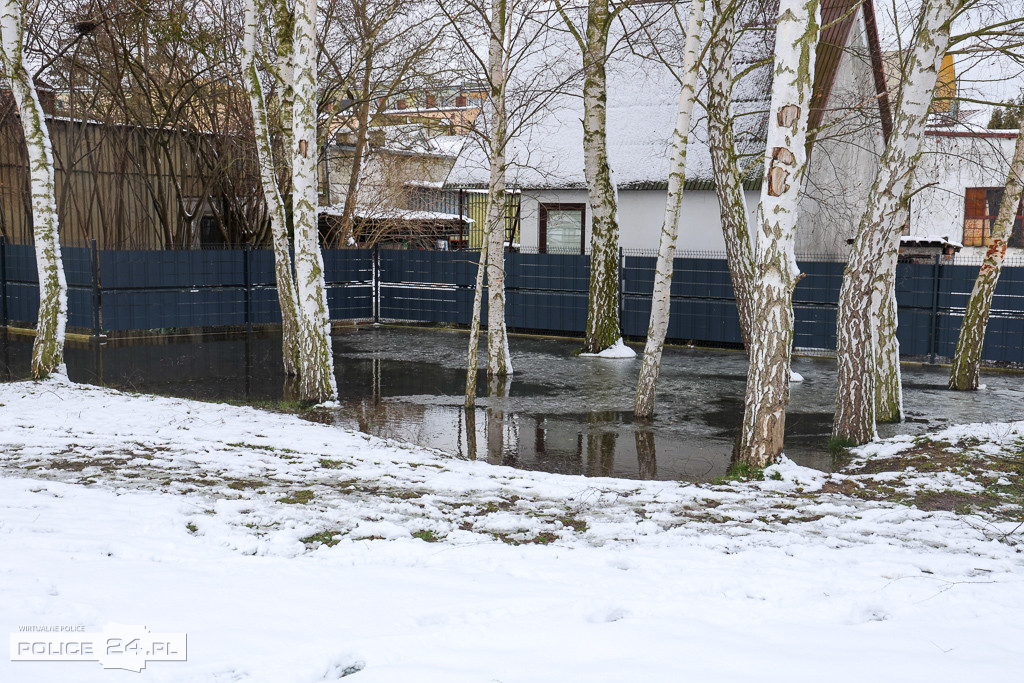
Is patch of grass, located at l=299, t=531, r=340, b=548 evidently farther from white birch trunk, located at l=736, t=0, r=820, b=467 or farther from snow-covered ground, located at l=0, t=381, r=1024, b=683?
A: white birch trunk, located at l=736, t=0, r=820, b=467

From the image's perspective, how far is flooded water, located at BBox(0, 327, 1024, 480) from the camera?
9.97 m

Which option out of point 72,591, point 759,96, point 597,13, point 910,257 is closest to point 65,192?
point 597,13

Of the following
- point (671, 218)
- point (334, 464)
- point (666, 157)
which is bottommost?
point (334, 464)

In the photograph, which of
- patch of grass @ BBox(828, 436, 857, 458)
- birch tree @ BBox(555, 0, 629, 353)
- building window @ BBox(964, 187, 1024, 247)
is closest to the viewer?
patch of grass @ BBox(828, 436, 857, 458)

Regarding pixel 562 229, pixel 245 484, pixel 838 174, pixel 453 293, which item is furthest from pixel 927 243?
pixel 245 484

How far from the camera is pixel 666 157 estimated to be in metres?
22.2

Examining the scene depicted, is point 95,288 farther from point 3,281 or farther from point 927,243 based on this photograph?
point 927,243

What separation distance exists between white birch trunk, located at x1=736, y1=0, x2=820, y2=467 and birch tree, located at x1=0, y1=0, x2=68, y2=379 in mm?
A: 9029

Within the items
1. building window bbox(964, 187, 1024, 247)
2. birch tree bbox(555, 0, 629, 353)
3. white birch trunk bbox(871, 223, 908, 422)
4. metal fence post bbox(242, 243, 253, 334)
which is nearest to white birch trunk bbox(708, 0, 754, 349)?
white birch trunk bbox(871, 223, 908, 422)

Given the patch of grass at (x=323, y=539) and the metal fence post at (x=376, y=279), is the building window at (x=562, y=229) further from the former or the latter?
the patch of grass at (x=323, y=539)

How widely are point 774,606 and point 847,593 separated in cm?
44

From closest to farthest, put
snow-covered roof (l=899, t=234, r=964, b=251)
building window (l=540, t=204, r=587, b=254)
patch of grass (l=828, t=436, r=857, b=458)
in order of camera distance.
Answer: patch of grass (l=828, t=436, r=857, b=458) < snow-covered roof (l=899, t=234, r=964, b=251) < building window (l=540, t=204, r=587, b=254)

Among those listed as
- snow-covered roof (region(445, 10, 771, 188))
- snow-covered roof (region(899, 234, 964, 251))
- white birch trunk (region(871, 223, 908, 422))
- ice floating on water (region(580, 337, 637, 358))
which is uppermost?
snow-covered roof (region(445, 10, 771, 188))

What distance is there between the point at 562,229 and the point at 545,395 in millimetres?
11810
